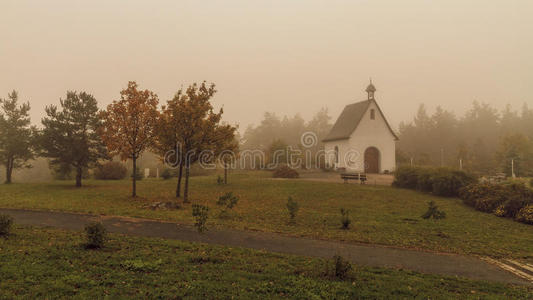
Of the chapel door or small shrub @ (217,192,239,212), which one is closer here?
small shrub @ (217,192,239,212)

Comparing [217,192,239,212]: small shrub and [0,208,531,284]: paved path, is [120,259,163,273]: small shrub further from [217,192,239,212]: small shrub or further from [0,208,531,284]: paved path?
[217,192,239,212]: small shrub

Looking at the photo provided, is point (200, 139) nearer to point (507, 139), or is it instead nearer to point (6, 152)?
point (6, 152)

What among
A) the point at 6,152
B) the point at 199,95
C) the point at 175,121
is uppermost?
the point at 199,95

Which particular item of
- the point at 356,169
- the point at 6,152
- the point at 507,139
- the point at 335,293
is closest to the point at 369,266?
the point at 335,293

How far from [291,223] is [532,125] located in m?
80.6

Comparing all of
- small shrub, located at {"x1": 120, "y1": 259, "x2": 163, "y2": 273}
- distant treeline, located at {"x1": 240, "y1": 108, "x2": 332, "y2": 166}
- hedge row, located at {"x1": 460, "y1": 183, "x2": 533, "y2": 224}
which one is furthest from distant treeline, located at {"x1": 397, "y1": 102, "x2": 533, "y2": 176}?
small shrub, located at {"x1": 120, "y1": 259, "x2": 163, "y2": 273}

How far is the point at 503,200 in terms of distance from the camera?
1786cm

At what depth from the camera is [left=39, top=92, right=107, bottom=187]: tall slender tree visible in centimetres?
2592

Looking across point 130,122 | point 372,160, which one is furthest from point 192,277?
point 372,160

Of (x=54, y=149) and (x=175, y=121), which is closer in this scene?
(x=175, y=121)

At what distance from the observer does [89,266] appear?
725 cm

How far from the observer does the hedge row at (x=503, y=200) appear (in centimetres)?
1593

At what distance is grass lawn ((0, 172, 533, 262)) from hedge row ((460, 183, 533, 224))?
0.66 m

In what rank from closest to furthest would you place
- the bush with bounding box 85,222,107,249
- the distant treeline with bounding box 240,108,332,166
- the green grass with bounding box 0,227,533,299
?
the green grass with bounding box 0,227,533,299 < the bush with bounding box 85,222,107,249 < the distant treeline with bounding box 240,108,332,166
